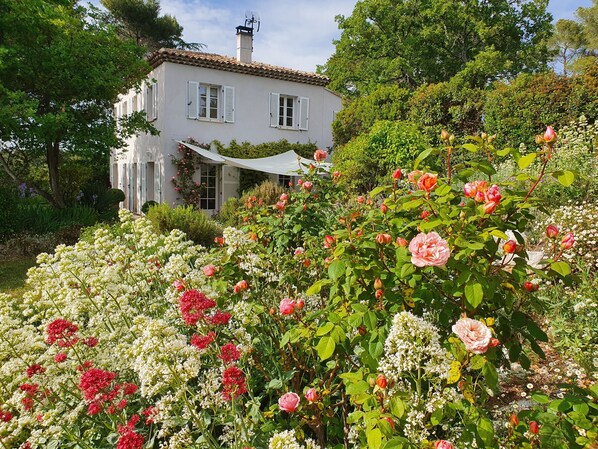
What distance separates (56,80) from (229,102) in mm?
6251

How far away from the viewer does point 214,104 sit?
→ 615 inches

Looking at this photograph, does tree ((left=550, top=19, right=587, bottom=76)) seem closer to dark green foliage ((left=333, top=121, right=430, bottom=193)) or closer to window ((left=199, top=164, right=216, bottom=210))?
dark green foliage ((left=333, top=121, right=430, bottom=193))

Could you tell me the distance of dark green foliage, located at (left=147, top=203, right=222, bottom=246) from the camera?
320 inches

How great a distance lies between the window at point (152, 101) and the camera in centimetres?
1527

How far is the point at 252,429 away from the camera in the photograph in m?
1.95

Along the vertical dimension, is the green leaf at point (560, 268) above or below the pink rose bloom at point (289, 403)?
above

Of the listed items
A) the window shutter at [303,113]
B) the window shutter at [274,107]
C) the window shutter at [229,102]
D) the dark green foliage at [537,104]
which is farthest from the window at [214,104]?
the dark green foliage at [537,104]

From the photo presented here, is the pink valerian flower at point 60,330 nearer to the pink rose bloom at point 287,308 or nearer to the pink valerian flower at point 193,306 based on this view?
the pink valerian flower at point 193,306

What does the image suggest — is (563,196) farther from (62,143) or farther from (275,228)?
(62,143)

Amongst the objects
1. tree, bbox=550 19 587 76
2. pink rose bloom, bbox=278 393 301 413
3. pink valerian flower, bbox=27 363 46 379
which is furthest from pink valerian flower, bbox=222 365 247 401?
tree, bbox=550 19 587 76

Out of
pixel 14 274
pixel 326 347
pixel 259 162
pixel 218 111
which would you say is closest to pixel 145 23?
pixel 218 111

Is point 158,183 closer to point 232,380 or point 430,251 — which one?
point 232,380

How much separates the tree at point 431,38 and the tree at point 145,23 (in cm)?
1094

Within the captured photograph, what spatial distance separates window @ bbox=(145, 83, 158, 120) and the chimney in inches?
151
